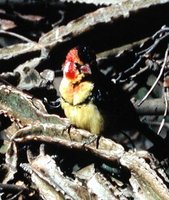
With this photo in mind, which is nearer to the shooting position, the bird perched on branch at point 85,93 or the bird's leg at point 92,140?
the bird's leg at point 92,140

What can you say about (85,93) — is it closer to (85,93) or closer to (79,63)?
(85,93)

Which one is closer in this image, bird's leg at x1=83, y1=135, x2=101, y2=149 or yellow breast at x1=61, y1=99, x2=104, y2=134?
bird's leg at x1=83, y1=135, x2=101, y2=149

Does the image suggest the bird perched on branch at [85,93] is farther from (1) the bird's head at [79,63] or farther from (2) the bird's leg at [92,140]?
(2) the bird's leg at [92,140]

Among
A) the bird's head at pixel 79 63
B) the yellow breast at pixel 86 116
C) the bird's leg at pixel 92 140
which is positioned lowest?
the bird's leg at pixel 92 140

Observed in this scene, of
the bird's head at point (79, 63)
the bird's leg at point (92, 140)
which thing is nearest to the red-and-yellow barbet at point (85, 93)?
the bird's head at point (79, 63)

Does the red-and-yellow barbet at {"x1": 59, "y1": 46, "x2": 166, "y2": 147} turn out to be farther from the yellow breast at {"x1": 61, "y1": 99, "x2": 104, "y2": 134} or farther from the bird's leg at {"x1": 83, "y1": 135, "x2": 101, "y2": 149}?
the bird's leg at {"x1": 83, "y1": 135, "x2": 101, "y2": 149}

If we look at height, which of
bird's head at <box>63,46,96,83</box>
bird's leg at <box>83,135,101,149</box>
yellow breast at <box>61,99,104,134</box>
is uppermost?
bird's head at <box>63,46,96,83</box>

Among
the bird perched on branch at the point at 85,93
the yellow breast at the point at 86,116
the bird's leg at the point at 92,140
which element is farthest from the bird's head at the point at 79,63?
the bird's leg at the point at 92,140

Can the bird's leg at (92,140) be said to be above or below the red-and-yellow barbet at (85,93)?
below

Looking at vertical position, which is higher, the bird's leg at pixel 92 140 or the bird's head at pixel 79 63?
the bird's head at pixel 79 63

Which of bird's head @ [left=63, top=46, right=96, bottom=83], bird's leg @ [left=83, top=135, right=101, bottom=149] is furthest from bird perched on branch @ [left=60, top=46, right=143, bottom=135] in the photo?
bird's leg @ [left=83, top=135, right=101, bottom=149]
